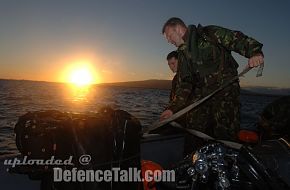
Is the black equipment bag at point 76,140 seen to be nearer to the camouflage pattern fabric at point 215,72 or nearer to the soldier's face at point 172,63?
the camouflage pattern fabric at point 215,72

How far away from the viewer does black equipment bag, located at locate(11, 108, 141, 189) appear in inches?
80.7

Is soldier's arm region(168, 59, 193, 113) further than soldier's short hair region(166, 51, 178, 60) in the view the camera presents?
No

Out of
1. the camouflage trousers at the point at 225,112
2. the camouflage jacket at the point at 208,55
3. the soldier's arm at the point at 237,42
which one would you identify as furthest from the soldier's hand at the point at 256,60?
the camouflage trousers at the point at 225,112

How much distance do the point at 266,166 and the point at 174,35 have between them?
229cm

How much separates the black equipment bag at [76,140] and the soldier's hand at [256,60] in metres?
1.30

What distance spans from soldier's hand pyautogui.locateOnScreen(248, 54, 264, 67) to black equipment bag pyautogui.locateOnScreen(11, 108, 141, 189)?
1299mm

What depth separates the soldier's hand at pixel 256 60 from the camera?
2.93 metres

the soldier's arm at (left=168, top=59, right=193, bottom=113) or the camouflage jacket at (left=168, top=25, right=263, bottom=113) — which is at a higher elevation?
the camouflage jacket at (left=168, top=25, right=263, bottom=113)

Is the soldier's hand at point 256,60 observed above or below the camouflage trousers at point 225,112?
above

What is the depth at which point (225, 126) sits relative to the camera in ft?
11.9

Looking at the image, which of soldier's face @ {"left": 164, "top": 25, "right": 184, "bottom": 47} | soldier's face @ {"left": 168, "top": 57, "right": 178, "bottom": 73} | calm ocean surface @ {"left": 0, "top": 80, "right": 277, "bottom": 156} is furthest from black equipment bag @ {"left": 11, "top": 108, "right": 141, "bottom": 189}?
soldier's face @ {"left": 168, "top": 57, "right": 178, "bottom": 73}

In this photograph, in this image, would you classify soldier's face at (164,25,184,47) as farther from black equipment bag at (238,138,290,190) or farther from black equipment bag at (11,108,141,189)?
black equipment bag at (238,138,290,190)

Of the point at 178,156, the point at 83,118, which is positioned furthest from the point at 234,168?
the point at 178,156

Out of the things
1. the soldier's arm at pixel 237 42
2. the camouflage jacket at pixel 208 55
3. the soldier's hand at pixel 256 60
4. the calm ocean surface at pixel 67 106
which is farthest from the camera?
the calm ocean surface at pixel 67 106
